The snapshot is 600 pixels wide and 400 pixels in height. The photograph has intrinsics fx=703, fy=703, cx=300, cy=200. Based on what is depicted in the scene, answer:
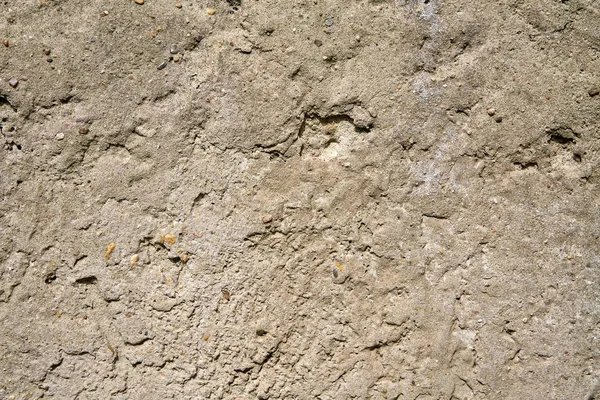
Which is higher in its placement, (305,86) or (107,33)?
(107,33)

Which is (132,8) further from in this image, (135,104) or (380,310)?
(380,310)

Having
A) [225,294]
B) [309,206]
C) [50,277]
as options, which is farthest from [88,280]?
[309,206]

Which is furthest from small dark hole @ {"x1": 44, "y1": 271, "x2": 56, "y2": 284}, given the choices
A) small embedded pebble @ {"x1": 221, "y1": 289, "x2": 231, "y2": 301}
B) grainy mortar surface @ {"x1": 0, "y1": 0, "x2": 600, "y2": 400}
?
small embedded pebble @ {"x1": 221, "y1": 289, "x2": 231, "y2": 301}

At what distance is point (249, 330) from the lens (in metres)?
1.59

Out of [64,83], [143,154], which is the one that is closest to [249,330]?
[143,154]

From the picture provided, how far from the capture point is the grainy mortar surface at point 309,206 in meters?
1.57

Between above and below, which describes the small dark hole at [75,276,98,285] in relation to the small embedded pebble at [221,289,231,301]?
above

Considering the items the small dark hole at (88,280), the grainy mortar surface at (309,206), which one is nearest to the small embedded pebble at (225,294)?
the grainy mortar surface at (309,206)

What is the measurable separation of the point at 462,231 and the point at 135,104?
0.79m

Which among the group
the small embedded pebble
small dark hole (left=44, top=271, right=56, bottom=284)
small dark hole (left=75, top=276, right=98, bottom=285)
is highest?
small dark hole (left=44, top=271, right=56, bottom=284)

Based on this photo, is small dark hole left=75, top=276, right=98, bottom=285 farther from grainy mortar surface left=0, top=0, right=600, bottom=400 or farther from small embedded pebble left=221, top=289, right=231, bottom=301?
small embedded pebble left=221, top=289, right=231, bottom=301

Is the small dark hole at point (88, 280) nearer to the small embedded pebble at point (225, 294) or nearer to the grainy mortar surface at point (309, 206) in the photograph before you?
→ the grainy mortar surface at point (309, 206)

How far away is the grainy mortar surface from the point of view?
157 centimetres

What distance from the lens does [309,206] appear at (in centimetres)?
159
